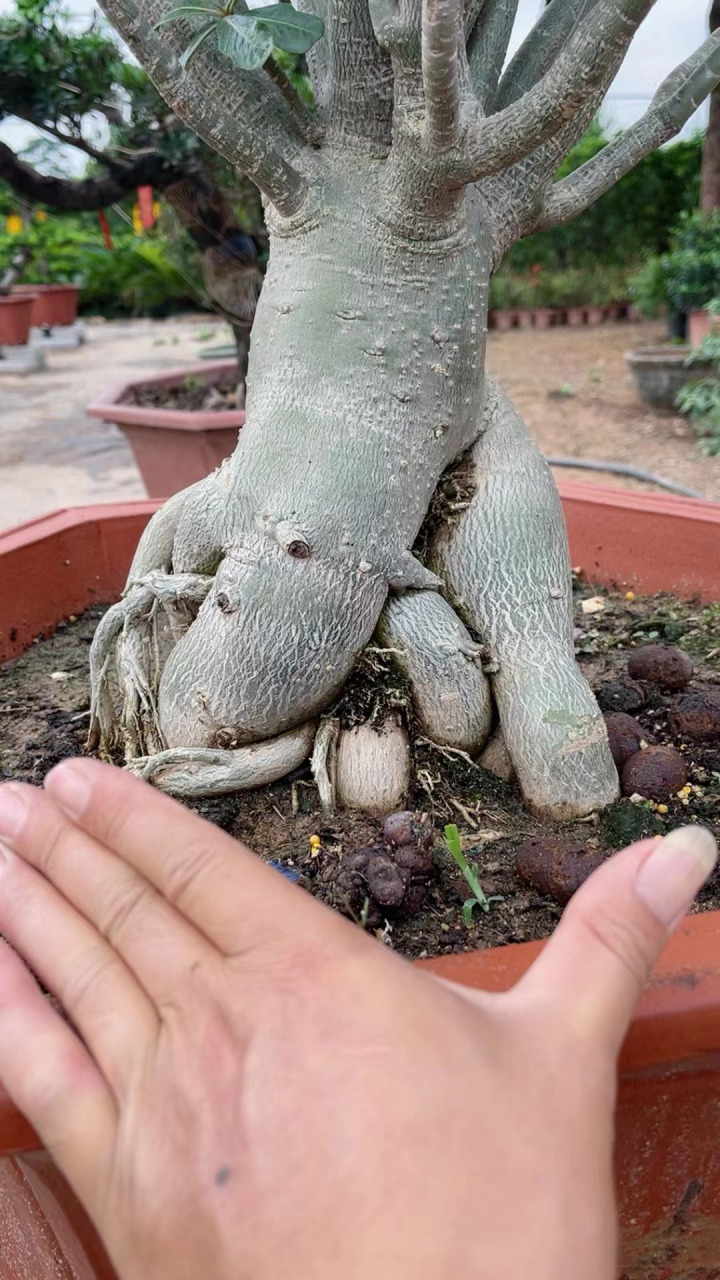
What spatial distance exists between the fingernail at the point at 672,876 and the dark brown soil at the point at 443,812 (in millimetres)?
420

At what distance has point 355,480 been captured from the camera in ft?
3.60

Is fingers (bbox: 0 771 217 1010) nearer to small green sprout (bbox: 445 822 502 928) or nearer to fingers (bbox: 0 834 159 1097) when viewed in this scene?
fingers (bbox: 0 834 159 1097)

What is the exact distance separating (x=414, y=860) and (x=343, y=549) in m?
0.36

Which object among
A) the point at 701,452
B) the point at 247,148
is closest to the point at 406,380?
the point at 247,148

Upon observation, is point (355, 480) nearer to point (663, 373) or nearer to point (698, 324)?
point (663, 373)

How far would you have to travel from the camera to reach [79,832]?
630mm

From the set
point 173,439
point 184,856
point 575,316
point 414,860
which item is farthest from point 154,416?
point 575,316

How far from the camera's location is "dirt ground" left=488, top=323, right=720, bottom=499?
3992mm

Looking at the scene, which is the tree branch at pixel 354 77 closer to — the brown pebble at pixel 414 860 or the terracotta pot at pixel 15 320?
the brown pebble at pixel 414 860

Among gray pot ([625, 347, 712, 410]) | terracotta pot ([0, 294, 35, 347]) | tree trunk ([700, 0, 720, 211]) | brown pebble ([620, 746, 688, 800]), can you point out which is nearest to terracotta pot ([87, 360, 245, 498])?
brown pebble ([620, 746, 688, 800])

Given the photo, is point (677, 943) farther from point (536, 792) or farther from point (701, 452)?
point (701, 452)

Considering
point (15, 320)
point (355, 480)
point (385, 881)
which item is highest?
point (15, 320)

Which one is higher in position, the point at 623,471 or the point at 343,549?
the point at 343,549

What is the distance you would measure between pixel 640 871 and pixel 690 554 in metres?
1.29
